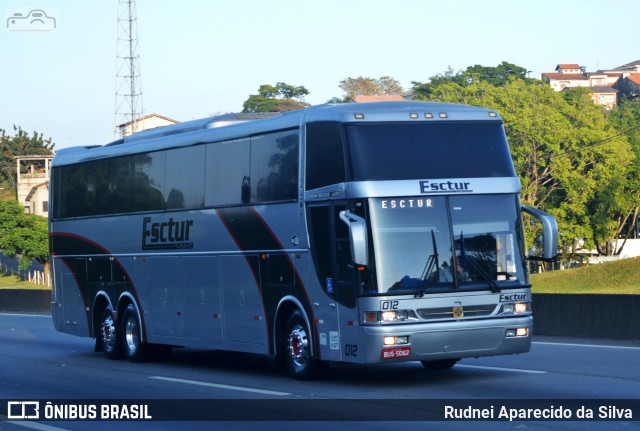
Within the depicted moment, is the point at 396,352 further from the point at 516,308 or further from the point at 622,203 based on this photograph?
the point at 622,203

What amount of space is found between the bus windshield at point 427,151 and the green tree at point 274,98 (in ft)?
431

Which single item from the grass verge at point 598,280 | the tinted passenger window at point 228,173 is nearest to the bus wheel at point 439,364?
the tinted passenger window at point 228,173

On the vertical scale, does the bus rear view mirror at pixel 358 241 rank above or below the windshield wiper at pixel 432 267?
above

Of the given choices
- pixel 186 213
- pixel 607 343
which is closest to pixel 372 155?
pixel 186 213

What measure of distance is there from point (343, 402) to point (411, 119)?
3.94 meters

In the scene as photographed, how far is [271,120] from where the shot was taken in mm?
17016

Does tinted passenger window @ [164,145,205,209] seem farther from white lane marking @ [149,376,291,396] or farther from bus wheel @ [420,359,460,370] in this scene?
bus wheel @ [420,359,460,370]

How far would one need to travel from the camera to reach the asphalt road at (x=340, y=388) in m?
12.6

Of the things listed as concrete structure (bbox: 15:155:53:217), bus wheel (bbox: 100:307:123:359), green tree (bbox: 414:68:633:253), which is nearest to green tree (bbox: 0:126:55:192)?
concrete structure (bbox: 15:155:53:217)

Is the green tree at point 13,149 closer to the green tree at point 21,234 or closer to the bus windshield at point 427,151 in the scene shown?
the green tree at point 21,234

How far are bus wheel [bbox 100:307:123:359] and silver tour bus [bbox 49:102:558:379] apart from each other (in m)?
2.78

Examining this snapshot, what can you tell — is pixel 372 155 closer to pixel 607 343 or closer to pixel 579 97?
pixel 607 343

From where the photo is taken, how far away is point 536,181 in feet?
282

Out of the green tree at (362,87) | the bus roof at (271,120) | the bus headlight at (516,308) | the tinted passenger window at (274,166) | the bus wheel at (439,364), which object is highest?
the green tree at (362,87)
